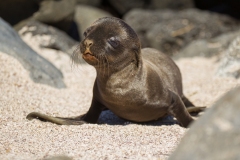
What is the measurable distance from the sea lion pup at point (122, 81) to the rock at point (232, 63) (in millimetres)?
2907

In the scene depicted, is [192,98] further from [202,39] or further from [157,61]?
[202,39]

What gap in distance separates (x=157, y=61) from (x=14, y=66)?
2065mm

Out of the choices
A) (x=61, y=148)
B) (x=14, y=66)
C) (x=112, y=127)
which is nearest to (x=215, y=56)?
(x=14, y=66)

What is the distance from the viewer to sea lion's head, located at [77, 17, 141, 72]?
209 inches

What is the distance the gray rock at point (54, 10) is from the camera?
10.1 metres

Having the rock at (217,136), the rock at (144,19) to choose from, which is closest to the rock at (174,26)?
the rock at (144,19)

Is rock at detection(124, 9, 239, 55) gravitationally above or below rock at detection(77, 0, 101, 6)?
above

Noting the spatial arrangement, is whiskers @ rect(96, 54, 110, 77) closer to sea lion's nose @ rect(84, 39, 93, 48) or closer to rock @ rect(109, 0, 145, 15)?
sea lion's nose @ rect(84, 39, 93, 48)

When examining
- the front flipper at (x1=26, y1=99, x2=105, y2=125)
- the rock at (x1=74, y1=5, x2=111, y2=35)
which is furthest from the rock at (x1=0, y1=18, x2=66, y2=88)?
the rock at (x1=74, y1=5, x2=111, y2=35)

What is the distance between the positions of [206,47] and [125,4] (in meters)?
3.44

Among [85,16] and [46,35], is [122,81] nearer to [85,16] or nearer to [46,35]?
[46,35]

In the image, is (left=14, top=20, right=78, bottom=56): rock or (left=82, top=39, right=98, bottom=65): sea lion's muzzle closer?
(left=82, top=39, right=98, bottom=65): sea lion's muzzle

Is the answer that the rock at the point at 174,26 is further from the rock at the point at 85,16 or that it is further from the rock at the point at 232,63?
the rock at the point at 232,63

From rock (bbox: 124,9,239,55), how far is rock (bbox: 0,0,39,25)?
9.48ft
